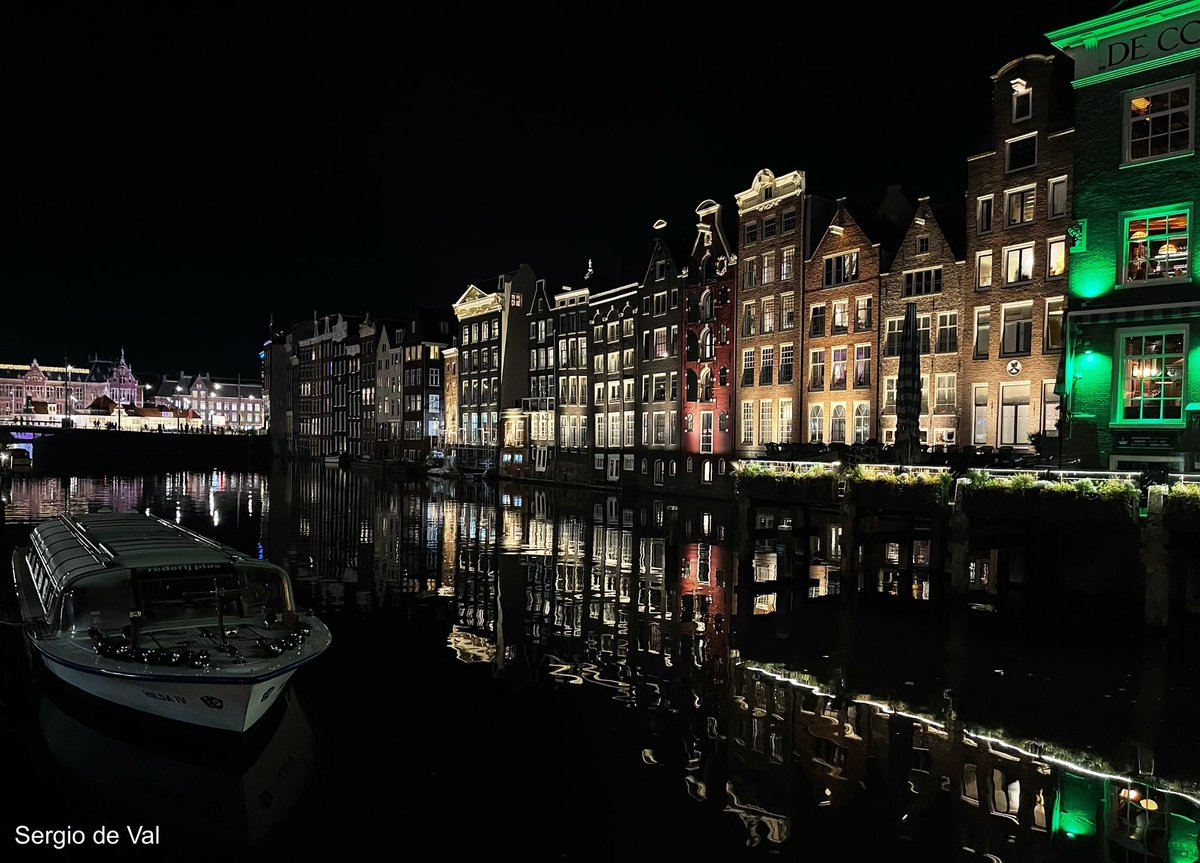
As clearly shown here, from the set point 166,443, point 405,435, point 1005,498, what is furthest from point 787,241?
point 166,443

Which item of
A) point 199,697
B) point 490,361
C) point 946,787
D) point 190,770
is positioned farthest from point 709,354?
point 190,770

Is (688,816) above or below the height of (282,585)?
below

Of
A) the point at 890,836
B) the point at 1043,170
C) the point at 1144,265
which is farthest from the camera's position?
the point at 1043,170

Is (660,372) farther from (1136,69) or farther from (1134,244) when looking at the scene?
(1136,69)

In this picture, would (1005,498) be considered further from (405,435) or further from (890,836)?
(405,435)

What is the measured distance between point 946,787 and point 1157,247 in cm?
2334

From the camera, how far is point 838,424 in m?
55.2

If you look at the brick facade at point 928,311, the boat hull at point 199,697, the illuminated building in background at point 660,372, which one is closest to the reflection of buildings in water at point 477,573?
the boat hull at point 199,697

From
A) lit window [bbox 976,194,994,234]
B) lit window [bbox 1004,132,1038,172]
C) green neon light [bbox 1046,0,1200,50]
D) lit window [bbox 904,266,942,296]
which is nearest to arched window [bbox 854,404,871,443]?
lit window [bbox 904,266,942,296]

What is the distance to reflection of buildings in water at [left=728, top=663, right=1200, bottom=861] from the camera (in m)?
12.1

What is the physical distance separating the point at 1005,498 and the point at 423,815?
65.0 ft

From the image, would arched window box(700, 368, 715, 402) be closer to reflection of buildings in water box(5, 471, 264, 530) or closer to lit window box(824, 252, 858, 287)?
lit window box(824, 252, 858, 287)

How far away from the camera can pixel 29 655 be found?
2220 centimetres

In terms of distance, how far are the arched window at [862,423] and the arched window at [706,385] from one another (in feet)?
53.3
